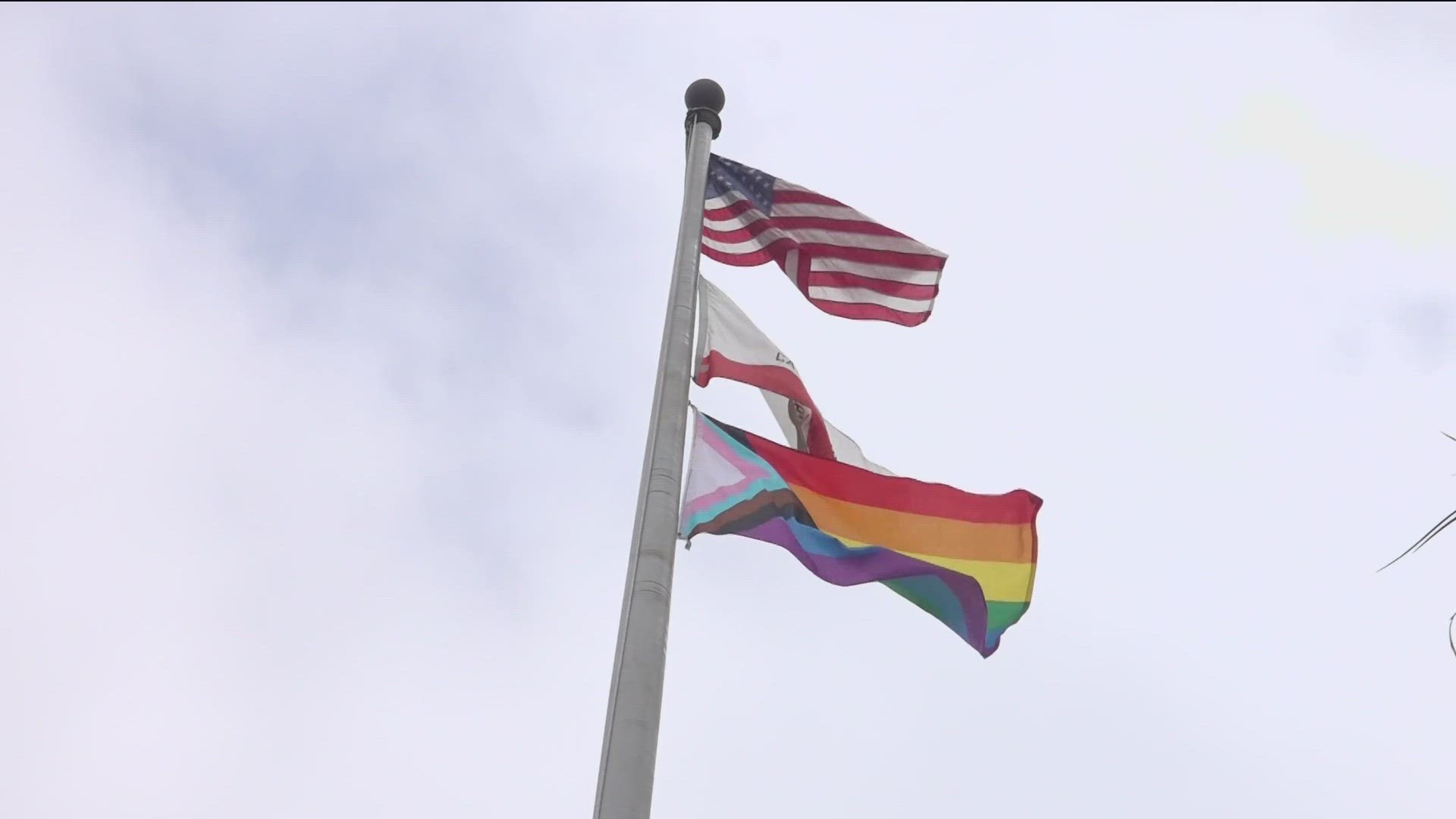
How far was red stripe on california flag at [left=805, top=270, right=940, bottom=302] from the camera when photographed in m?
13.3

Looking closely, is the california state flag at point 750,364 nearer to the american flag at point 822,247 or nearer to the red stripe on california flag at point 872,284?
the american flag at point 822,247

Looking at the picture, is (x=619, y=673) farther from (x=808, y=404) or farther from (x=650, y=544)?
(x=808, y=404)

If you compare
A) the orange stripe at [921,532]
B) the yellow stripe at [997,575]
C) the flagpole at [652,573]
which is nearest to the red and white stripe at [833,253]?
the flagpole at [652,573]

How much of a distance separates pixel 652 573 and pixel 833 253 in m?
5.07

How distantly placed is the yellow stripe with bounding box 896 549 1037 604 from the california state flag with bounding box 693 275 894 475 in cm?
106

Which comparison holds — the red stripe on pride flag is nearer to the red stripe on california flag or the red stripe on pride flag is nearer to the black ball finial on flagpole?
the red stripe on california flag

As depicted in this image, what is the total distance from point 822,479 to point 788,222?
118 inches

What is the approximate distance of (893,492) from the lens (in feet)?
37.0

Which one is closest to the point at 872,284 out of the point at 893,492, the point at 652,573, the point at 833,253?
the point at 833,253

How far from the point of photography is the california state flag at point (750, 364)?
11.5 meters

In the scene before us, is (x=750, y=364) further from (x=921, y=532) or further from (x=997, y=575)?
(x=997, y=575)

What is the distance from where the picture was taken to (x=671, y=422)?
32.9 ft

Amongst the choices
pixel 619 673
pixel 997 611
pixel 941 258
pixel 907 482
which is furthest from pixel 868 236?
pixel 619 673

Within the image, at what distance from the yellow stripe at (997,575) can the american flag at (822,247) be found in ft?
9.37
